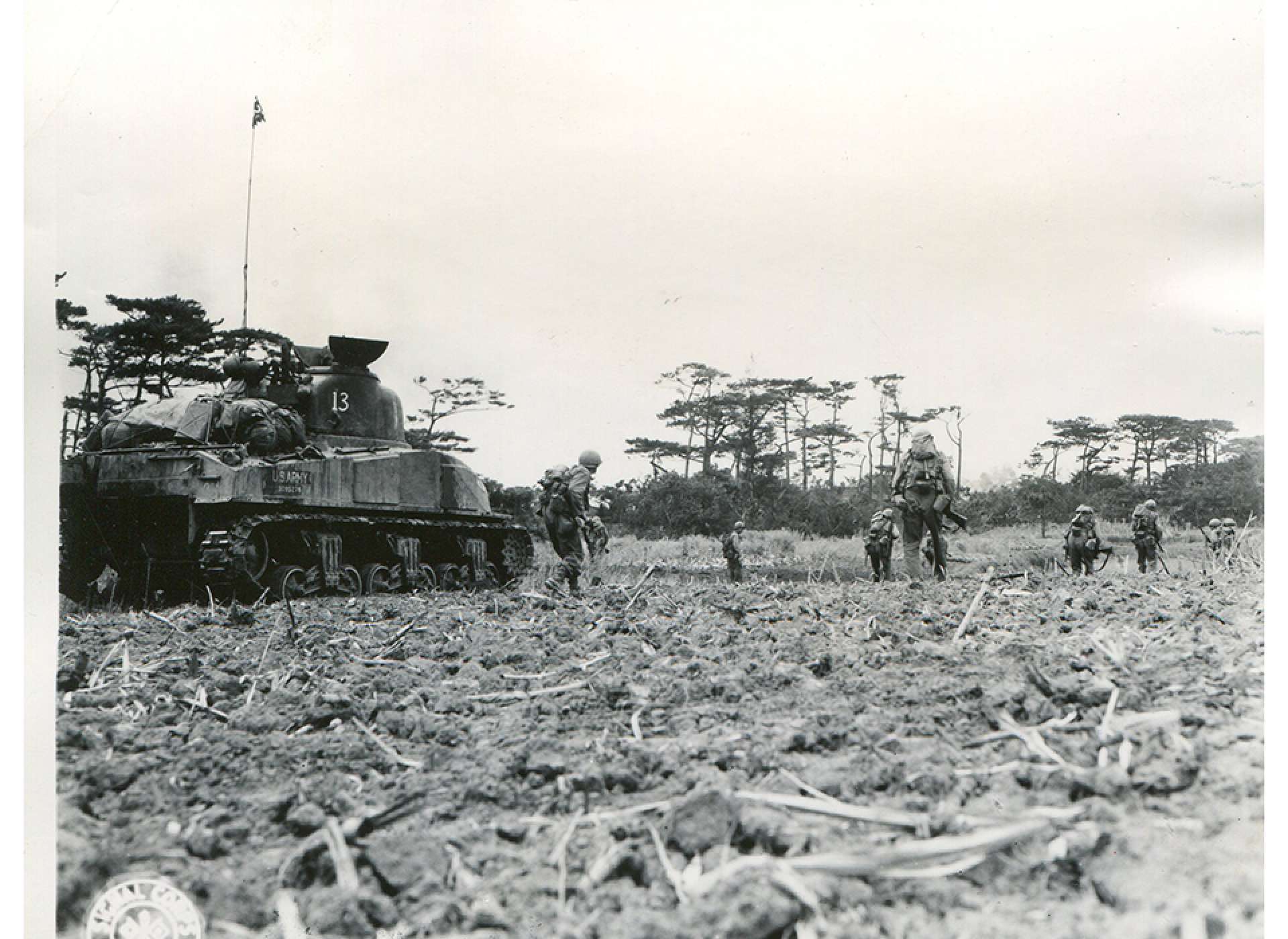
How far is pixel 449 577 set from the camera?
1140cm

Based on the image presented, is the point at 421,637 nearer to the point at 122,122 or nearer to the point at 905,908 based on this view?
the point at 122,122

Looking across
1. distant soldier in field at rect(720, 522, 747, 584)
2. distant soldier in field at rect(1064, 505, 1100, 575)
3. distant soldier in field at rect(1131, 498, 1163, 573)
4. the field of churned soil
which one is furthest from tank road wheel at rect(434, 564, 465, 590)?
distant soldier in field at rect(1131, 498, 1163, 573)

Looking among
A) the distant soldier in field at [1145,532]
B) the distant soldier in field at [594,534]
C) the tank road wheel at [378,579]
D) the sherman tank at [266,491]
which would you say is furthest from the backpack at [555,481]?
the distant soldier in field at [1145,532]

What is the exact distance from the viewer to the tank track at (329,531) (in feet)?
29.1

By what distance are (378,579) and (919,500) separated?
5.22m

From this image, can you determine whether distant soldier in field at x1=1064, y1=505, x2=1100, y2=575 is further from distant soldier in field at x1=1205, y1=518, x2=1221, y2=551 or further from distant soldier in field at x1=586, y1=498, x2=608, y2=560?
distant soldier in field at x1=586, y1=498, x2=608, y2=560

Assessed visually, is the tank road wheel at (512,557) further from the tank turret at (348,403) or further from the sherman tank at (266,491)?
the tank turret at (348,403)

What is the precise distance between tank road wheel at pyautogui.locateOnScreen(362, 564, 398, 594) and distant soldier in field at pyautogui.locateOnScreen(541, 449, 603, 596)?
2020 millimetres

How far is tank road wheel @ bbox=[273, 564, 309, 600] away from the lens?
31.1ft

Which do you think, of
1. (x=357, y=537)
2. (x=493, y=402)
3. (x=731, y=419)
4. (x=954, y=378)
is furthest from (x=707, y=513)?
(x=954, y=378)

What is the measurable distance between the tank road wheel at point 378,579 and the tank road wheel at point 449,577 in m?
0.65

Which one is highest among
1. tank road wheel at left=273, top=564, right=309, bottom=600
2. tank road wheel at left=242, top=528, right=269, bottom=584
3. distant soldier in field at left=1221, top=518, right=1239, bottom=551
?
distant soldier in field at left=1221, top=518, right=1239, bottom=551

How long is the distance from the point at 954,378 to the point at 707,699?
229 cm

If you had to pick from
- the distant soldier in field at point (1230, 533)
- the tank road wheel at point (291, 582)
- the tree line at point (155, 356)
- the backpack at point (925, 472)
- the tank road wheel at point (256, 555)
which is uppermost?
the tree line at point (155, 356)
